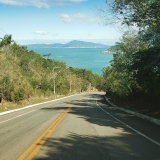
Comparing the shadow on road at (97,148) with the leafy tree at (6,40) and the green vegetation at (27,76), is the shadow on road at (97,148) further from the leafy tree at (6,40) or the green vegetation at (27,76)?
the leafy tree at (6,40)

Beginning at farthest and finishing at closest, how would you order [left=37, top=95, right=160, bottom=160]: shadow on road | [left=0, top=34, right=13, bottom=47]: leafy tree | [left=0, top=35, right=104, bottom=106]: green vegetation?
[left=0, top=34, right=13, bottom=47]: leafy tree < [left=0, top=35, right=104, bottom=106]: green vegetation < [left=37, top=95, right=160, bottom=160]: shadow on road

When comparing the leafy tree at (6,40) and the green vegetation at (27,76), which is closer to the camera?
the green vegetation at (27,76)

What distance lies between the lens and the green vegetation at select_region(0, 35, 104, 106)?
40.8 metres

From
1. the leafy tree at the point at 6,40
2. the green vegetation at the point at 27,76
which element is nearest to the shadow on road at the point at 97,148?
the green vegetation at the point at 27,76

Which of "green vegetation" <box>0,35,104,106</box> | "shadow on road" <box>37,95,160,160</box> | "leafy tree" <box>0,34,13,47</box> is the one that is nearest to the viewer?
"shadow on road" <box>37,95,160,160</box>

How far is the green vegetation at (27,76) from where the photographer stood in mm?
A: 40750

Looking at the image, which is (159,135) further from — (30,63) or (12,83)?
(30,63)

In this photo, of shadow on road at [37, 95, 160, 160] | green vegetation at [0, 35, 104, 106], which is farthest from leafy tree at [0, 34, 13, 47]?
shadow on road at [37, 95, 160, 160]

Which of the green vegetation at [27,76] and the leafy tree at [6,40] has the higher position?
the leafy tree at [6,40]

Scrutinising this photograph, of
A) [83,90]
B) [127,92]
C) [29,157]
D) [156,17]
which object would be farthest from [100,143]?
[83,90]

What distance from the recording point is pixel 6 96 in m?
40.8

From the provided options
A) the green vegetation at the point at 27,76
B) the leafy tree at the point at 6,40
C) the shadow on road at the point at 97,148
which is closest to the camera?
the shadow on road at the point at 97,148

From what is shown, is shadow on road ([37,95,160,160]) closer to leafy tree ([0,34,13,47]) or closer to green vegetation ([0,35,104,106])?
green vegetation ([0,35,104,106])

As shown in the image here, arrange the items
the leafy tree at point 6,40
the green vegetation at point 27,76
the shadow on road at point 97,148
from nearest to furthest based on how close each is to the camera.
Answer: the shadow on road at point 97,148 < the green vegetation at point 27,76 < the leafy tree at point 6,40
